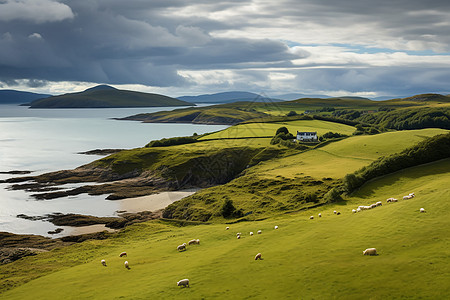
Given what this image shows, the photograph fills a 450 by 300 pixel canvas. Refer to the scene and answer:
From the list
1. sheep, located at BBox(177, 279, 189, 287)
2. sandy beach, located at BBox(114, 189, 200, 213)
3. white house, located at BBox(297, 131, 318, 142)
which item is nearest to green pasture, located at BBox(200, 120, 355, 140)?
white house, located at BBox(297, 131, 318, 142)

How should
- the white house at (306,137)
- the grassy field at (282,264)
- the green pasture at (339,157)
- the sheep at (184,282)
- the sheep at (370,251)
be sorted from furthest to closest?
1. the white house at (306,137)
2. the green pasture at (339,157)
3. the sheep at (370,251)
4. the sheep at (184,282)
5. the grassy field at (282,264)

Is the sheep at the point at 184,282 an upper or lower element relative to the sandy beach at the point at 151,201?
→ upper

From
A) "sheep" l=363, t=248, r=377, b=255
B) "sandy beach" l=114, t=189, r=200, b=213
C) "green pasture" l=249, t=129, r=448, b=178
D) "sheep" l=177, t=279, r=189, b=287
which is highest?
"sheep" l=363, t=248, r=377, b=255

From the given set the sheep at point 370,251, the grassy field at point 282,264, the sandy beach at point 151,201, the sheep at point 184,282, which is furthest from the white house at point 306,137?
the sheep at point 184,282

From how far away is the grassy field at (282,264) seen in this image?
25797mm

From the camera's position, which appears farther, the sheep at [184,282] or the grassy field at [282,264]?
the sheep at [184,282]

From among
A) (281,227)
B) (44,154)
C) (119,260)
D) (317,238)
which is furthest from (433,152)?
(44,154)

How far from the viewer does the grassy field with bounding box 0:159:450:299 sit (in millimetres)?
25797

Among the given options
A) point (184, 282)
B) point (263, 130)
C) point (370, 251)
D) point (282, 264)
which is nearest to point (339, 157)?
point (263, 130)

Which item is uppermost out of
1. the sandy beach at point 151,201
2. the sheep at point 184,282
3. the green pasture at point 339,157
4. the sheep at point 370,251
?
the sheep at point 370,251

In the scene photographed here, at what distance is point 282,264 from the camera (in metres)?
31.3

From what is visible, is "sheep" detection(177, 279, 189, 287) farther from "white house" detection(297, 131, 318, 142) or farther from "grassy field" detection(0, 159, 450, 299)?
"white house" detection(297, 131, 318, 142)

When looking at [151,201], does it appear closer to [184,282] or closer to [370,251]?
[184,282]

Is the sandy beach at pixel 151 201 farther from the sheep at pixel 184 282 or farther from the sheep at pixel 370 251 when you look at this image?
the sheep at pixel 370 251
